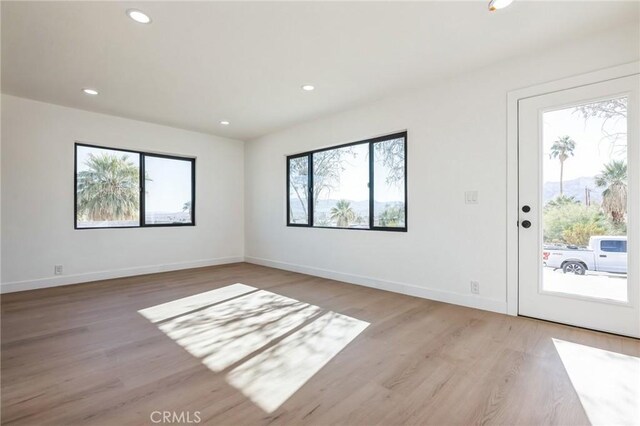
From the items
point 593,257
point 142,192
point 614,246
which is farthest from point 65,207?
point 614,246

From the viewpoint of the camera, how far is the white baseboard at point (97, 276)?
3.98 m

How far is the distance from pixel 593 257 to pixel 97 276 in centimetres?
611

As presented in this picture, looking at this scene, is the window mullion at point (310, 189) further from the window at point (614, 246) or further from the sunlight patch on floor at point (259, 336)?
the window at point (614, 246)

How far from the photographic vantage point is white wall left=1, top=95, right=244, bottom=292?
3.95 m

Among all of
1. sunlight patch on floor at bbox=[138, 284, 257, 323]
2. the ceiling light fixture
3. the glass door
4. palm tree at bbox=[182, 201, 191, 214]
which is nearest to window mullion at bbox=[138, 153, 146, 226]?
palm tree at bbox=[182, 201, 191, 214]

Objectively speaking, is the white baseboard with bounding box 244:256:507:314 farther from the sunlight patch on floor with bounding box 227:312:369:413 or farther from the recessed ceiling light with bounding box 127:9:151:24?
the recessed ceiling light with bounding box 127:9:151:24

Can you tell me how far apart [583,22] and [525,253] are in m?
2.01

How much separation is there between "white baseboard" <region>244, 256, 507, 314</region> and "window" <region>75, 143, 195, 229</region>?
2.33 m

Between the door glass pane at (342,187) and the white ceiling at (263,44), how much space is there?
99cm

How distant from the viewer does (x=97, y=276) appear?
459cm

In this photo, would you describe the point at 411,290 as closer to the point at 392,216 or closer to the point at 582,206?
the point at 392,216

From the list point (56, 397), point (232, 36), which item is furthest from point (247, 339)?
point (232, 36)

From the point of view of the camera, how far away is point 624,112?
2.53 metres

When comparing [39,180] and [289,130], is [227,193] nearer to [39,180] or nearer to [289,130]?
[289,130]
